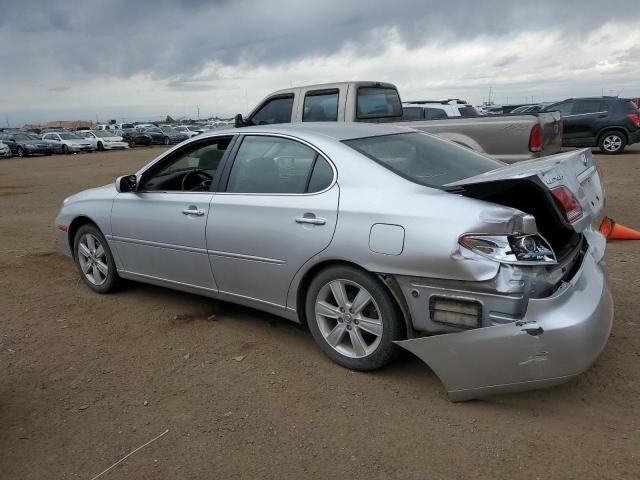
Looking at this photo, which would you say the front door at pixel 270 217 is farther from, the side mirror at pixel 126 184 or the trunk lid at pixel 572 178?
the side mirror at pixel 126 184

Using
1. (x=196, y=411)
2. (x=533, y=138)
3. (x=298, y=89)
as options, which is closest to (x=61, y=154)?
(x=298, y=89)

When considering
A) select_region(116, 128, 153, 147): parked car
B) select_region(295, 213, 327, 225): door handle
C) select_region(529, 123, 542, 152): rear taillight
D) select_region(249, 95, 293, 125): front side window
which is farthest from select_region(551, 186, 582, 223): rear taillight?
select_region(116, 128, 153, 147): parked car

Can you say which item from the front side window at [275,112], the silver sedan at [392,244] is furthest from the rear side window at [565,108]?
the silver sedan at [392,244]

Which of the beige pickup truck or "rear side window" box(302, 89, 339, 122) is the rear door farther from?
"rear side window" box(302, 89, 339, 122)

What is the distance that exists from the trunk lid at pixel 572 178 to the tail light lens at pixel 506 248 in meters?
0.29

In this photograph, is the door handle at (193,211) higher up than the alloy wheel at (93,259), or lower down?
higher up

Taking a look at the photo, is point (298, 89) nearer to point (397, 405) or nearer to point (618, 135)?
point (397, 405)

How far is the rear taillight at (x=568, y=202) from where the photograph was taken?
304 cm

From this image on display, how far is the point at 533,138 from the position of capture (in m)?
7.23

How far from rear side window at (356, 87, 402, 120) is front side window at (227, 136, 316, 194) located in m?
4.27

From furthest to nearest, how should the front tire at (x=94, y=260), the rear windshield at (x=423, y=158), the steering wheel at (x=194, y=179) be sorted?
the front tire at (x=94, y=260) → the steering wheel at (x=194, y=179) → the rear windshield at (x=423, y=158)

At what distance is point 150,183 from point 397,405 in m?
2.90

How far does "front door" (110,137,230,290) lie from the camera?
14.1 feet

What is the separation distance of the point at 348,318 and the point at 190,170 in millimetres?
2265
